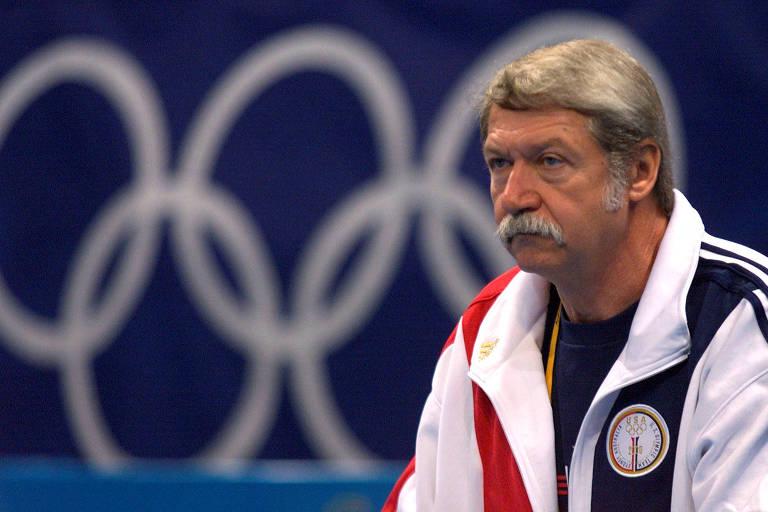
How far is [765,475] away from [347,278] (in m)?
3.01

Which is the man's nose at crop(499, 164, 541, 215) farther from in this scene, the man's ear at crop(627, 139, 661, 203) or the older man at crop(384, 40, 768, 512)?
→ the man's ear at crop(627, 139, 661, 203)

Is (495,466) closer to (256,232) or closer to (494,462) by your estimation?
(494,462)

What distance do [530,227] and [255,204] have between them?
9.38ft

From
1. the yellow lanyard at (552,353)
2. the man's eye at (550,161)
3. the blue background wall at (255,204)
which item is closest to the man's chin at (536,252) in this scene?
the man's eye at (550,161)

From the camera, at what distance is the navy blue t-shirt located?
1.99 metres

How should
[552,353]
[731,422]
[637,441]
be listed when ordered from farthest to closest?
[552,353] < [637,441] < [731,422]

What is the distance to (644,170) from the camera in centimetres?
200

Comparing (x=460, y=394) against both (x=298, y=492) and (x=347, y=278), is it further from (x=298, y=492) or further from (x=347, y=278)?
(x=347, y=278)

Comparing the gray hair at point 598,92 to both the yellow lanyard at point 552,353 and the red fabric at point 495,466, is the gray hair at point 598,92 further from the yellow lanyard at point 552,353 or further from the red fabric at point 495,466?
the red fabric at point 495,466

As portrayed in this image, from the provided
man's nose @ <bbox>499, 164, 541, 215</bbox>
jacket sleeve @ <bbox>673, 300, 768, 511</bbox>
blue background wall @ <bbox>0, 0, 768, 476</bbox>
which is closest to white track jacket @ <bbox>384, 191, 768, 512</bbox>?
jacket sleeve @ <bbox>673, 300, 768, 511</bbox>

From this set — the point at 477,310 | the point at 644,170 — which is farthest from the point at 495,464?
the point at 644,170

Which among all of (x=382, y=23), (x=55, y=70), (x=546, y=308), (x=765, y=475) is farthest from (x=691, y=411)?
(x=55, y=70)

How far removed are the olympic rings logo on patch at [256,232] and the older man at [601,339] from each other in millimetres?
2323

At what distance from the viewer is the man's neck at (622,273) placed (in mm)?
2006
